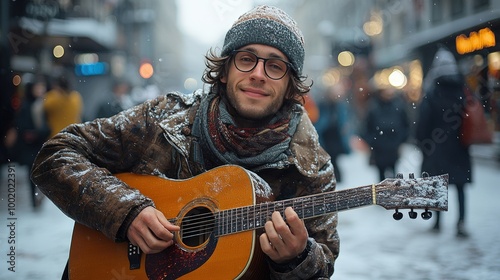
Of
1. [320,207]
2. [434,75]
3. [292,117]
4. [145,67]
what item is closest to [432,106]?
[434,75]

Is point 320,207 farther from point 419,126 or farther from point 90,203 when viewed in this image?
point 419,126

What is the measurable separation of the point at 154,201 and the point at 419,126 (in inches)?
188

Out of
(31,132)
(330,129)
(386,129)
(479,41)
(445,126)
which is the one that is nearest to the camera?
(479,41)

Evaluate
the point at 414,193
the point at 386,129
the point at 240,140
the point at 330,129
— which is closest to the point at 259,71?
the point at 240,140

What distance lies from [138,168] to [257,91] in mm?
621

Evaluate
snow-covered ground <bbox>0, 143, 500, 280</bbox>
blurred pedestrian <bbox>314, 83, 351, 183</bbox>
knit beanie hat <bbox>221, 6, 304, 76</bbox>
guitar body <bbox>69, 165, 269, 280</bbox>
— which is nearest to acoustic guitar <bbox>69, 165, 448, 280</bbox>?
guitar body <bbox>69, 165, 269, 280</bbox>

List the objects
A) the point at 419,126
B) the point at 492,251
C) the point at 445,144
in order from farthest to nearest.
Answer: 1. the point at 419,126
2. the point at 445,144
3. the point at 492,251

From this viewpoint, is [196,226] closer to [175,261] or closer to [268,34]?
[175,261]

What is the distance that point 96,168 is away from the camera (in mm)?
2236

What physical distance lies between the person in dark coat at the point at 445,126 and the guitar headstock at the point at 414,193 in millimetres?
3621

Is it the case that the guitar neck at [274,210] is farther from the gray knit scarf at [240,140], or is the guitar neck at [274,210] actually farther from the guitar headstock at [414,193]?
the gray knit scarf at [240,140]

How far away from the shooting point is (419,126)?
6305mm

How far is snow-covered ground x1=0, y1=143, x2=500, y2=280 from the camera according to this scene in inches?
171

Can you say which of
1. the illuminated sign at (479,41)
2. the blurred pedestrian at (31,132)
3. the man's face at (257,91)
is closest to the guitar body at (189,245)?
the man's face at (257,91)
